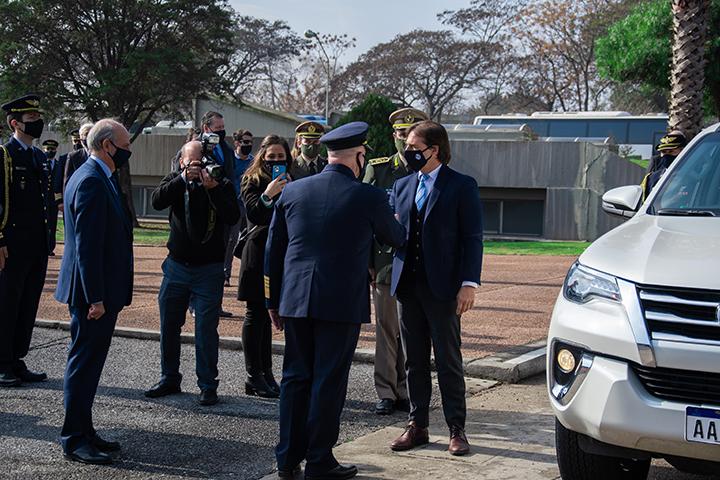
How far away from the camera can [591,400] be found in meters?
4.41

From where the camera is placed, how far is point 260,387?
23.9ft

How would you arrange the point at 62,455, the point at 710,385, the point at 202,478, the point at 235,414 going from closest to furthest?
the point at 710,385 < the point at 202,478 < the point at 62,455 < the point at 235,414

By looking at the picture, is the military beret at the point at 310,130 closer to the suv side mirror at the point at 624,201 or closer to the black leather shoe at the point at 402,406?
the black leather shoe at the point at 402,406

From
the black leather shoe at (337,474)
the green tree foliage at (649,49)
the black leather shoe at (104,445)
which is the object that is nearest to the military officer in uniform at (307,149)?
the black leather shoe at (104,445)

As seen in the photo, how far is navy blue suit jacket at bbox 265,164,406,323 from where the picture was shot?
522 cm

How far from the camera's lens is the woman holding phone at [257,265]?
23.6 ft

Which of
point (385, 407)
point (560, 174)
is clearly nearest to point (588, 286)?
point (385, 407)

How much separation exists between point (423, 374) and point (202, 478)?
58.4 inches

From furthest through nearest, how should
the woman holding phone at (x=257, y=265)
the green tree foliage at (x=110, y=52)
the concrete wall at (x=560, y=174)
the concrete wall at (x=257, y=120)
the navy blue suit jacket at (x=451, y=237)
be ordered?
1. the concrete wall at (x=257, y=120)
2. the concrete wall at (x=560, y=174)
3. the green tree foliage at (x=110, y=52)
4. the woman holding phone at (x=257, y=265)
5. the navy blue suit jacket at (x=451, y=237)

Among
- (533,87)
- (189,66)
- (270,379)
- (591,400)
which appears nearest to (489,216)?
(189,66)

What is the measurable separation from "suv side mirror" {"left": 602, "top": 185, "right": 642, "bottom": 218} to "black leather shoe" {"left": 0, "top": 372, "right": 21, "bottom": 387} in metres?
4.54

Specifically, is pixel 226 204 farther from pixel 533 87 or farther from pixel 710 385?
pixel 533 87

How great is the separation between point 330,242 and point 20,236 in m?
3.50

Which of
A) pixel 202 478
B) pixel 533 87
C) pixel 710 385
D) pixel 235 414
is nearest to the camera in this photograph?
pixel 710 385
